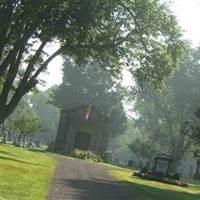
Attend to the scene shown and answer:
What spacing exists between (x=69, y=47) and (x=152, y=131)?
78.5 metres

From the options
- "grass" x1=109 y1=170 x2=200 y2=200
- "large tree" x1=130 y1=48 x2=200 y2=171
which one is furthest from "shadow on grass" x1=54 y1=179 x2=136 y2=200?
"large tree" x1=130 y1=48 x2=200 y2=171

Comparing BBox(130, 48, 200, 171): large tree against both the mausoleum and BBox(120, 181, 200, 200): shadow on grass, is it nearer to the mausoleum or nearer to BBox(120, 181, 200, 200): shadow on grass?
the mausoleum

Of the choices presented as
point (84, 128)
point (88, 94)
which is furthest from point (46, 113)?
point (84, 128)

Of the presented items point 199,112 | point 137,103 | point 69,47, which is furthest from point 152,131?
point 69,47

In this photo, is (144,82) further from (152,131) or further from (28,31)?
(152,131)

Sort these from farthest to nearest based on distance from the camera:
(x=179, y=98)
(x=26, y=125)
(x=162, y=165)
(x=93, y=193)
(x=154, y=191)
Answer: (x=179, y=98) → (x=26, y=125) → (x=162, y=165) → (x=154, y=191) → (x=93, y=193)

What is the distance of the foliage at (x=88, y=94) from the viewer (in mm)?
105938

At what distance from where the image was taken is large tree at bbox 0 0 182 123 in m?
20.2

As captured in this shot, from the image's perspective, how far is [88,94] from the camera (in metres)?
110

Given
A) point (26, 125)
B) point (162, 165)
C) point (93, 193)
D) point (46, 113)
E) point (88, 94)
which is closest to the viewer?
point (93, 193)

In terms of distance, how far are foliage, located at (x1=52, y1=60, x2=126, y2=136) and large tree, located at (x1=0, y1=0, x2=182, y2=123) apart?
70.3 m

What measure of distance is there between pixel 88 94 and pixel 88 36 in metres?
85.4

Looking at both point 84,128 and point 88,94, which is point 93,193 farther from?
point 88,94

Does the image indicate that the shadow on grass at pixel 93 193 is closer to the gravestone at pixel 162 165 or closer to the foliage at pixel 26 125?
the gravestone at pixel 162 165
